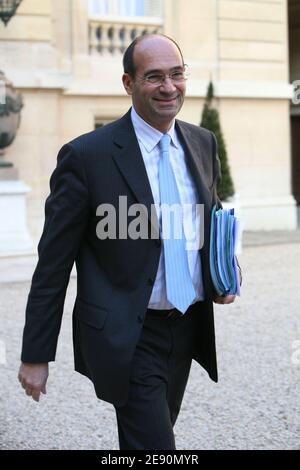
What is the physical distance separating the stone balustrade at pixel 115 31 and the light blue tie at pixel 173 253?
11370 mm

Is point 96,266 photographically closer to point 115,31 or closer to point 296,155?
point 115,31

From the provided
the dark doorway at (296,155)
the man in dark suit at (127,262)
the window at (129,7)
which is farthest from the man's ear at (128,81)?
the dark doorway at (296,155)

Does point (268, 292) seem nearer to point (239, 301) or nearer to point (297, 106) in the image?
point (239, 301)

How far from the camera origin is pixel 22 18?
480 inches

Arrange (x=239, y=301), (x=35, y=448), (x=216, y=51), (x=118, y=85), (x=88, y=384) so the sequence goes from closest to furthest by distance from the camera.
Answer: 1. (x=35, y=448)
2. (x=88, y=384)
3. (x=239, y=301)
4. (x=118, y=85)
5. (x=216, y=51)

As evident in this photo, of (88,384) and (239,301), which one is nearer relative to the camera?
(88,384)

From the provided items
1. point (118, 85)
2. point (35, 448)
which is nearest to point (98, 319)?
point (35, 448)

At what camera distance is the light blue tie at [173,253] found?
2543 millimetres

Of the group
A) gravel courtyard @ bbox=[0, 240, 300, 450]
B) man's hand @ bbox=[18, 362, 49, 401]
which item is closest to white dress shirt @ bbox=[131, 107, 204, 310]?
man's hand @ bbox=[18, 362, 49, 401]

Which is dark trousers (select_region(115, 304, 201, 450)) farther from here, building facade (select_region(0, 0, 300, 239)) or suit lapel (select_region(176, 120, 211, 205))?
building facade (select_region(0, 0, 300, 239))

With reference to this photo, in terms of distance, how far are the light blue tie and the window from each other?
39.2ft

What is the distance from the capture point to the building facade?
40.2 ft

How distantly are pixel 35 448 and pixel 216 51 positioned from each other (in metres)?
11.7

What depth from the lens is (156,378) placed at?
99.7 inches
